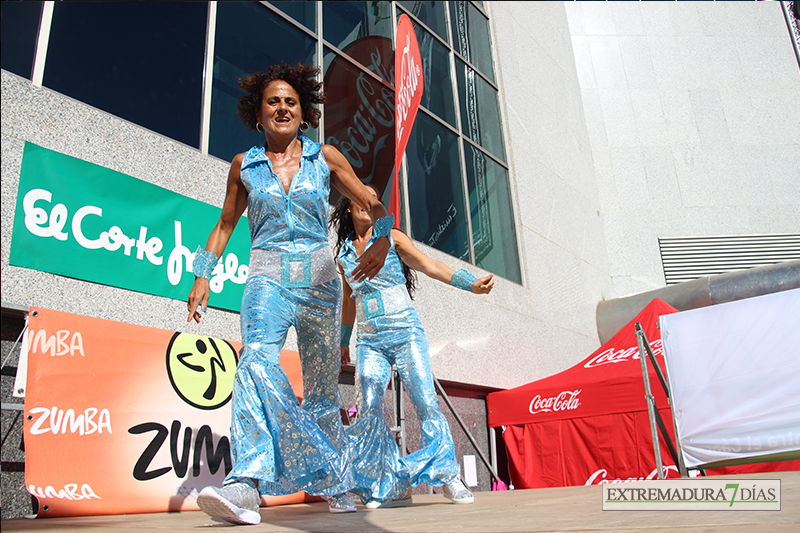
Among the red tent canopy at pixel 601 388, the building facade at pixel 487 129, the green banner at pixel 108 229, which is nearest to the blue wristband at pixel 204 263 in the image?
the building facade at pixel 487 129

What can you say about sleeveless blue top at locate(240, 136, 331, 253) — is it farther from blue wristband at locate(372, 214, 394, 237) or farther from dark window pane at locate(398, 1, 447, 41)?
dark window pane at locate(398, 1, 447, 41)

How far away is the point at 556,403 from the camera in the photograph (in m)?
6.28

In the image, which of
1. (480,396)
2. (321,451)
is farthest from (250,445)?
(480,396)

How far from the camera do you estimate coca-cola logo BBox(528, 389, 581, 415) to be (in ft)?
20.0

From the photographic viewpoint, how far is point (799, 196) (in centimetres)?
875

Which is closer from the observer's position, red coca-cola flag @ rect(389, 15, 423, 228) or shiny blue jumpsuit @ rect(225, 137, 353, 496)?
shiny blue jumpsuit @ rect(225, 137, 353, 496)

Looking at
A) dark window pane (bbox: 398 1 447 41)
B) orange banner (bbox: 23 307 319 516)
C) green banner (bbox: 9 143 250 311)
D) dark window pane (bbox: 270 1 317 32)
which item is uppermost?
dark window pane (bbox: 398 1 447 41)

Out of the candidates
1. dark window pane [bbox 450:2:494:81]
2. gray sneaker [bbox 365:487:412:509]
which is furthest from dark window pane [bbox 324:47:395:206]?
gray sneaker [bbox 365:487:412:509]

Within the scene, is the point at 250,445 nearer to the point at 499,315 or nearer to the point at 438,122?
the point at 499,315

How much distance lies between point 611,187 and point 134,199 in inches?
391

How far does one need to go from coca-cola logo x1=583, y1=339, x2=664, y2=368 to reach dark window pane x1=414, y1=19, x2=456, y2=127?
4250 mm

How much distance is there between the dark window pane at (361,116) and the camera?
6.53 m

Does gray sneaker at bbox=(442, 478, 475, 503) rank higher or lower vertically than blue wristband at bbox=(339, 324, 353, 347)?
lower

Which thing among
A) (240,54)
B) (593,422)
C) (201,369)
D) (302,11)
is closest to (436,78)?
(302,11)
